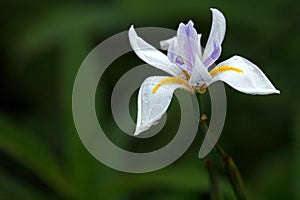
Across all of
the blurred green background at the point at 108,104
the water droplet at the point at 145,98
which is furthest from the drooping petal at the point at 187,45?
the blurred green background at the point at 108,104

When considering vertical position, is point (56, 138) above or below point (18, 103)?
below

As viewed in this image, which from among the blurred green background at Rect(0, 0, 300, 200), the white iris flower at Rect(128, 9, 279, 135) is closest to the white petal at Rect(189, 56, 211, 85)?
the white iris flower at Rect(128, 9, 279, 135)

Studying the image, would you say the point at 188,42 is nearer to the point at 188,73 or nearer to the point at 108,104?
the point at 188,73

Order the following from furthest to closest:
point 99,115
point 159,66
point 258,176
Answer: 1. point 258,176
2. point 99,115
3. point 159,66

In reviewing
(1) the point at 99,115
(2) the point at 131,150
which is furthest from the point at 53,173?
(2) the point at 131,150

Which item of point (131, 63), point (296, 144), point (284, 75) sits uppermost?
point (131, 63)

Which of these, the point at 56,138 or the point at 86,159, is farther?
the point at 56,138

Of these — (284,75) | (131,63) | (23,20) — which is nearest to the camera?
(284,75)

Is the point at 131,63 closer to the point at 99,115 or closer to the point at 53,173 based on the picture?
the point at 99,115
